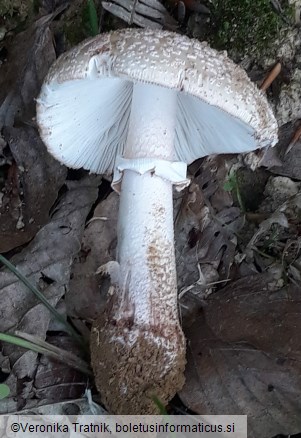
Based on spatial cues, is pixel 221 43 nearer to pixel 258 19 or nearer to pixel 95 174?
pixel 258 19

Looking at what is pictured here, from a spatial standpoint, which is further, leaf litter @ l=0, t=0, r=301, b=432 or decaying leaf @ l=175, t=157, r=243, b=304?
decaying leaf @ l=175, t=157, r=243, b=304

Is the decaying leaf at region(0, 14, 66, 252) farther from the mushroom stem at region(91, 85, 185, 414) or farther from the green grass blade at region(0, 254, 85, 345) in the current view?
the mushroom stem at region(91, 85, 185, 414)

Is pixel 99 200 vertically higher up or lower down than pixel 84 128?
lower down

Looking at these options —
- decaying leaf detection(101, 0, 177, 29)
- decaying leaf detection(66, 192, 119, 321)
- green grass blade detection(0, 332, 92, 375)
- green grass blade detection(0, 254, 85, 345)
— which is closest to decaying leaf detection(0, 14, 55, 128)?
decaying leaf detection(101, 0, 177, 29)

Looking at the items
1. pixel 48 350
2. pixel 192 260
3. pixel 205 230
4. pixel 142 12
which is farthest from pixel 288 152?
pixel 48 350

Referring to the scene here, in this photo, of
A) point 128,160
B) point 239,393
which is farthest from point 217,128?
point 239,393
